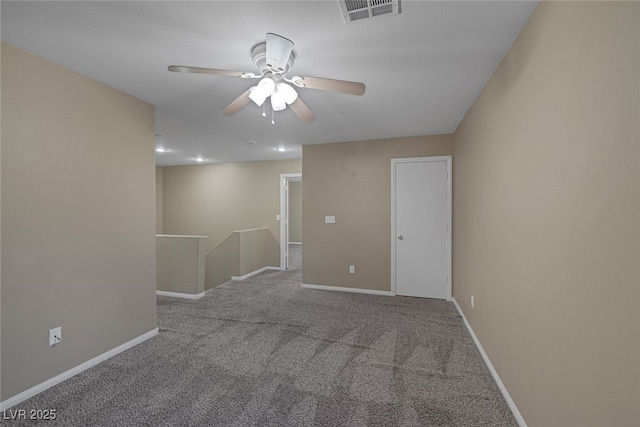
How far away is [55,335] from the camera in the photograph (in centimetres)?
204

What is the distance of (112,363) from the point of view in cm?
233

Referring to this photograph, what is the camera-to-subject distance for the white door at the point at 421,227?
4.00 meters

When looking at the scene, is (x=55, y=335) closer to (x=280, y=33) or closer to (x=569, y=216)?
(x=280, y=33)

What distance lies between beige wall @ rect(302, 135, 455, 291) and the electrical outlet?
3116 mm

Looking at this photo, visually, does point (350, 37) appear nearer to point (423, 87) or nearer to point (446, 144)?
point (423, 87)

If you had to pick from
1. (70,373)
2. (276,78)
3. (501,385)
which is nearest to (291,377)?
(501,385)

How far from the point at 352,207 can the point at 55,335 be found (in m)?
3.58

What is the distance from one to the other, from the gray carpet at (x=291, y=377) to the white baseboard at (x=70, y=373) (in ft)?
0.15

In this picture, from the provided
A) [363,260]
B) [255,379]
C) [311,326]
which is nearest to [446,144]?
[363,260]

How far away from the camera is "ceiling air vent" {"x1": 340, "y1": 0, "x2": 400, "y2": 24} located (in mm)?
1426

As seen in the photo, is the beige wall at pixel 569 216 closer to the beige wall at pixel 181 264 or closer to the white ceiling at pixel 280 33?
the white ceiling at pixel 280 33

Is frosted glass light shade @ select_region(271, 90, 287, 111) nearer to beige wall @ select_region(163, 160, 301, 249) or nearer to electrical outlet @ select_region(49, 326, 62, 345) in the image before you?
electrical outlet @ select_region(49, 326, 62, 345)

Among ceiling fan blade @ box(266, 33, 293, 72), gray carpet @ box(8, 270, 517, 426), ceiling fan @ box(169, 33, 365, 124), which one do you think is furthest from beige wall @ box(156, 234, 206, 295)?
ceiling fan blade @ box(266, 33, 293, 72)

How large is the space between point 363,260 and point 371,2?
3.49 metres
